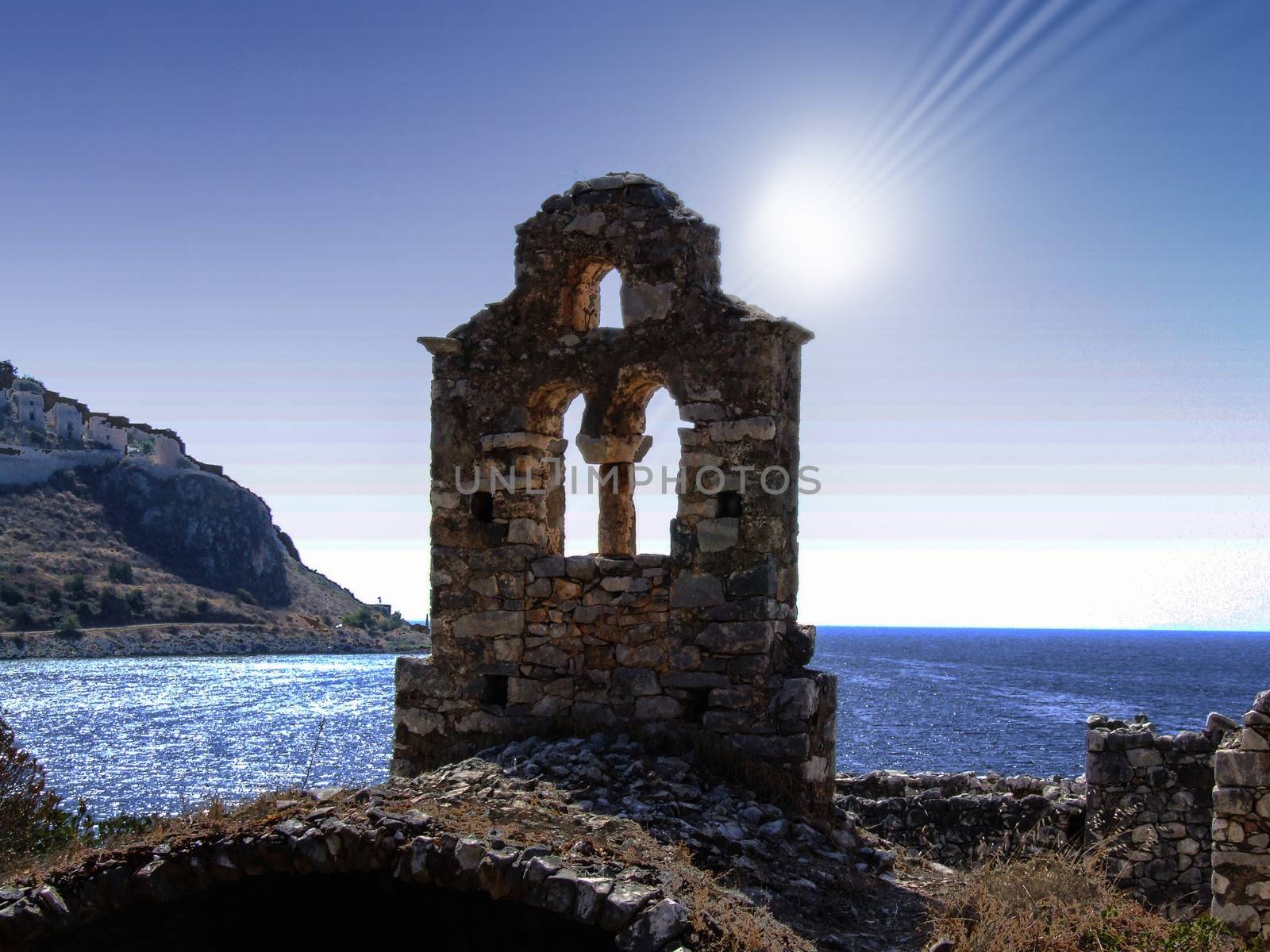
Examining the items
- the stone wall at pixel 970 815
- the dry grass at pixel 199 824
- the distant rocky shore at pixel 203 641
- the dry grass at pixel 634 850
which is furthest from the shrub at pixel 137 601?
the dry grass at pixel 634 850

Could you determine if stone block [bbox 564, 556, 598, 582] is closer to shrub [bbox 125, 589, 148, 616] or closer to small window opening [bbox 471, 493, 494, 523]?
small window opening [bbox 471, 493, 494, 523]

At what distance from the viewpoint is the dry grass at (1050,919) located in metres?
6.34

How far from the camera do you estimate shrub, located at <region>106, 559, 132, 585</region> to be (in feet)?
314

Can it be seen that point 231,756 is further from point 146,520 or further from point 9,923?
point 146,520

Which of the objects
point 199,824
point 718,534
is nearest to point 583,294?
point 718,534

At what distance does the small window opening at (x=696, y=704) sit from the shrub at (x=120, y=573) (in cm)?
9782

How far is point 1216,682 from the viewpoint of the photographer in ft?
283

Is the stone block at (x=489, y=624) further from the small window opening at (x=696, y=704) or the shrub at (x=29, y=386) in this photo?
the shrub at (x=29, y=386)

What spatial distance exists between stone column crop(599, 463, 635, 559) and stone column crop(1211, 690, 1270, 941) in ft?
16.8

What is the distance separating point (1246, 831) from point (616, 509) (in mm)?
5624

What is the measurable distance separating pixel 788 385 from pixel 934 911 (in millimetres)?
4409

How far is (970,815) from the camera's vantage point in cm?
1354

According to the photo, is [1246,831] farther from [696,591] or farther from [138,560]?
[138,560]

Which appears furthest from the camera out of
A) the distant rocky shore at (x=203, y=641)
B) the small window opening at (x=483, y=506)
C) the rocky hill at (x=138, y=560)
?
the rocky hill at (x=138, y=560)
